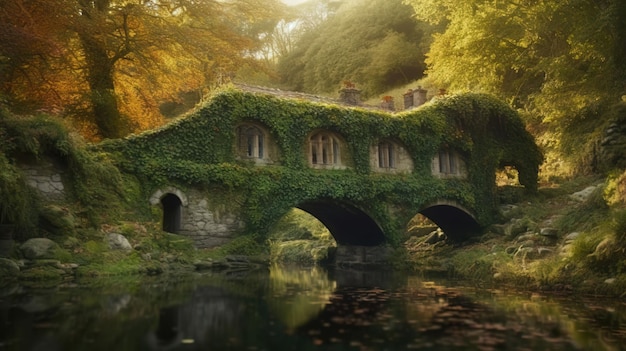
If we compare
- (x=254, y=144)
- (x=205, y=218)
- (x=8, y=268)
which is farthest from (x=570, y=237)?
(x=8, y=268)

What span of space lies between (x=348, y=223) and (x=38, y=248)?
1431 centimetres

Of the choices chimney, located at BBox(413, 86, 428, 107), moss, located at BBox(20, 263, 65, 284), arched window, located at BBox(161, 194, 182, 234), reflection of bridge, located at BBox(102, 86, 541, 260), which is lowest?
moss, located at BBox(20, 263, 65, 284)

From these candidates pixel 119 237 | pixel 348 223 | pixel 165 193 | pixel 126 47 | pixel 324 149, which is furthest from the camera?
pixel 348 223

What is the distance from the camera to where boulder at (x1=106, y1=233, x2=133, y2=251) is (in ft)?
42.6

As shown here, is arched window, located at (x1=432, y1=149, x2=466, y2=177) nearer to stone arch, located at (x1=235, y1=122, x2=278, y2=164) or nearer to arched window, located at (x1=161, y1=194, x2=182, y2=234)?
stone arch, located at (x1=235, y1=122, x2=278, y2=164)

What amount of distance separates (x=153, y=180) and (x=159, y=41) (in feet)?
24.6

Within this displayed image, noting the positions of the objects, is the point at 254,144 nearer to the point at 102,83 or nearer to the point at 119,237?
the point at 119,237

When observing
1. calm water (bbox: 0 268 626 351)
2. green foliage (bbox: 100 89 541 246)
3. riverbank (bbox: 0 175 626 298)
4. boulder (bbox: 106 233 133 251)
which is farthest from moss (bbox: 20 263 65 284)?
green foliage (bbox: 100 89 541 246)

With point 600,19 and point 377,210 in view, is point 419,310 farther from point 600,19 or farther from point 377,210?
point 600,19

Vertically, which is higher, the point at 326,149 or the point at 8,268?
the point at 326,149

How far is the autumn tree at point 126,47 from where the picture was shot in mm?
16453

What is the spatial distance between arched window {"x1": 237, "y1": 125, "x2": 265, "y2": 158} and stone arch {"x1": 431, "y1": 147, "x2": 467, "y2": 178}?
29.2 ft

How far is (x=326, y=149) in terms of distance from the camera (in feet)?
68.5

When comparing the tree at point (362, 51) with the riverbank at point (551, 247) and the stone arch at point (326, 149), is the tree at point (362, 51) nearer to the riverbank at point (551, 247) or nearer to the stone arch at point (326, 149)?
the riverbank at point (551, 247)
